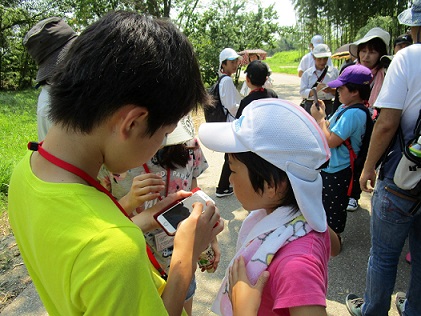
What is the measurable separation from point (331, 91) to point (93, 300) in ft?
15.1

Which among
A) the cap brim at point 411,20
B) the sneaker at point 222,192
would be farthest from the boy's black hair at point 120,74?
the sneaker at point 222,192

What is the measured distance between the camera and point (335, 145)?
301cm

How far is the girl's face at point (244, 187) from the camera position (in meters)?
1.32

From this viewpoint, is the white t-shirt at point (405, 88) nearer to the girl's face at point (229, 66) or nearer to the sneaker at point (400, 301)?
the sneaker at point (400, 301)

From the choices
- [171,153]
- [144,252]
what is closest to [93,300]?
[144,252]

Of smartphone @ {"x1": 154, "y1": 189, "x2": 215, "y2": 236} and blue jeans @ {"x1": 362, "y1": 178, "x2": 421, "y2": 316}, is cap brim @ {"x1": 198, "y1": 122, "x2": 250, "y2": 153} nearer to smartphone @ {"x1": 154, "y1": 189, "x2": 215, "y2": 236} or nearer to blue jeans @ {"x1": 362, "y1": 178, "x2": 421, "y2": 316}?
smartphone @ {"x1": 154, "y1": 189, "x2": 215, "y2": 236}

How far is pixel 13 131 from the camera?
8.05 m

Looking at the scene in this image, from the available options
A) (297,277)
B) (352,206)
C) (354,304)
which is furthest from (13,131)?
(297,277)

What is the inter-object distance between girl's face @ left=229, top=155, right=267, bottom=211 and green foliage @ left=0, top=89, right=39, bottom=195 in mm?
4170

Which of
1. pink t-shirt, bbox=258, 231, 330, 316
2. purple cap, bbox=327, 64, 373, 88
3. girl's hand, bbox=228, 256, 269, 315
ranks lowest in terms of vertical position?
girl's hand, bbox=228, 256, 269, 315

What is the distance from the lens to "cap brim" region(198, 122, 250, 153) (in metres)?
1.28

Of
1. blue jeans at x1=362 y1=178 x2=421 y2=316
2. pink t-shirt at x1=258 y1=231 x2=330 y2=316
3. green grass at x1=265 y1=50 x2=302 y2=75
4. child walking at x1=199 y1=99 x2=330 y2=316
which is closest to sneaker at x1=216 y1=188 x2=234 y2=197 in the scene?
blue jeans at x1=362 y1=178 x2=421 y2=316

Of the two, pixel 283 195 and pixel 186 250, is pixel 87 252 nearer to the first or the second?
pixel 186 250

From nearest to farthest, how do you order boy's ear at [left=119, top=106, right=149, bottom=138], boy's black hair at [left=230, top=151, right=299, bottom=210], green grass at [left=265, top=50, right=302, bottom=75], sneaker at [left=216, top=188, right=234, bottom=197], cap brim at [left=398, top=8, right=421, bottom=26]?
boy's ear at [left=119, top=106, right=149, bottom=138] → boy's black hair at [left=230, top=151, right=299, bottom=210] → cap brim at [left=398, top=8, right=421, bottom=26] → sneaker at [left=216, top=188, right=234, bottom=197] → green grass at [left=265, top=50, right=302, bottom=75]
